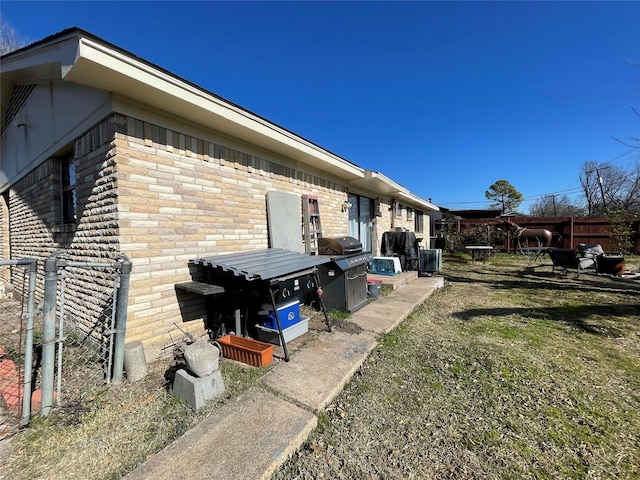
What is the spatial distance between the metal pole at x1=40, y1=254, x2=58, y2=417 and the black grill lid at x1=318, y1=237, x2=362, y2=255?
4104mm

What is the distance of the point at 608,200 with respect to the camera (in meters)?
27.5

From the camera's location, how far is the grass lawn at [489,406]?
196 centimetres

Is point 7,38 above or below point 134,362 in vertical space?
above

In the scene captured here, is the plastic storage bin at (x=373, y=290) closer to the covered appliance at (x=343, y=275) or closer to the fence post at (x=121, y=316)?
the covered appliance at (x=343, y=275)

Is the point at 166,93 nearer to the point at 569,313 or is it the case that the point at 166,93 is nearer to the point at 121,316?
the point at 121,316

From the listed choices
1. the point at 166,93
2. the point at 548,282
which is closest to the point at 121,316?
the point at 166,93

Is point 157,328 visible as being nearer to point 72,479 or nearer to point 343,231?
point 72,479

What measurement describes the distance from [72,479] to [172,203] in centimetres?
270

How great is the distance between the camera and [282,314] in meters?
3.74

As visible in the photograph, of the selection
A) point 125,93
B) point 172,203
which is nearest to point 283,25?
point 125,93

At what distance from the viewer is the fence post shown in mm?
2742

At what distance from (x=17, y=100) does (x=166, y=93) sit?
568 cm

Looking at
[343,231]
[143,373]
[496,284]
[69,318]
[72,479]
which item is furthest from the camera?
[496,284]

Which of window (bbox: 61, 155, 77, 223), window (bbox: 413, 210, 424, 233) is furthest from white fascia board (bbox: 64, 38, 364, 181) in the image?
window (bbox: 413, 210, 424, 233)
